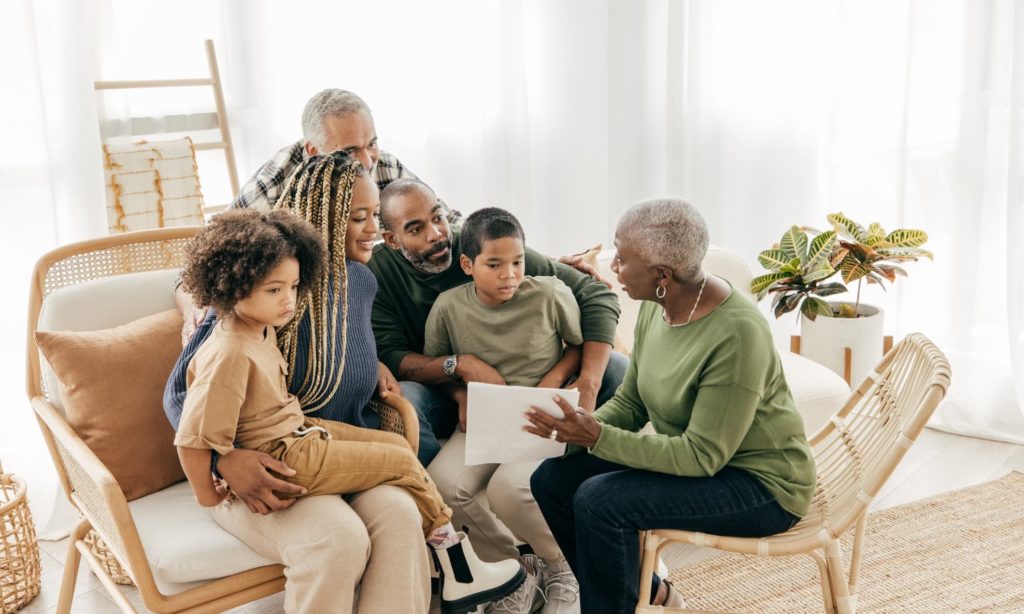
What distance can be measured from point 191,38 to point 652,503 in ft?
7.55

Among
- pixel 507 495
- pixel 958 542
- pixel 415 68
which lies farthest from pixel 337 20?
pixel 958 542

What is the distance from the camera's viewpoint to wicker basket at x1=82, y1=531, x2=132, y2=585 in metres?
2.27

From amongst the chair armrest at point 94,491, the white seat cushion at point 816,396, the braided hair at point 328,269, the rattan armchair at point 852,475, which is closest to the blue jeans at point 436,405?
the braided hair at point 328,269

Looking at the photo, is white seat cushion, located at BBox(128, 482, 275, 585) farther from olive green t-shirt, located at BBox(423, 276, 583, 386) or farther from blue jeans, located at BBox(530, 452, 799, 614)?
olive green t-shirt, located at BBox(423, 276, 583, 386)

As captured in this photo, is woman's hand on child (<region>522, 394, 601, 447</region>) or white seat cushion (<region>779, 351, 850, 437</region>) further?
white seat cushion (<region>779, 351, 850, 437</region>)

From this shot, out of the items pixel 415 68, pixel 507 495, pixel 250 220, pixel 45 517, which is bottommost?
pixel 45 517

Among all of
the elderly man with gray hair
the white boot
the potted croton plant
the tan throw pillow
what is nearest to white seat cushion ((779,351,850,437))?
the potted croton plant

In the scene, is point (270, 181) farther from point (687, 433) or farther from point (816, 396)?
point (816, 396)

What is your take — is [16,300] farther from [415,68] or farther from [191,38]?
[415,68]

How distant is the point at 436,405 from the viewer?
2.37 m

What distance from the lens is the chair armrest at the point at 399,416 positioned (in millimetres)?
2086

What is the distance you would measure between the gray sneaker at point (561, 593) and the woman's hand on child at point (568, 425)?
0.47 m

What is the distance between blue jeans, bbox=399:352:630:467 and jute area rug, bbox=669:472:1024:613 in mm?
520

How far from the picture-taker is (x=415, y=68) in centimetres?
362
